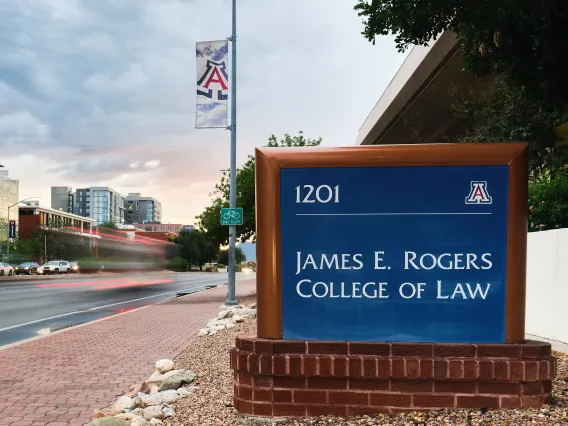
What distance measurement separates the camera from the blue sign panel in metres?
4.23

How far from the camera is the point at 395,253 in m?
4.30

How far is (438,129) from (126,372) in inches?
695

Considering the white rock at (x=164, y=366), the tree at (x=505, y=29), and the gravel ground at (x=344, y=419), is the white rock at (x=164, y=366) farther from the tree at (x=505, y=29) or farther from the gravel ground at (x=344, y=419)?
the tree at (x=505, y=29)

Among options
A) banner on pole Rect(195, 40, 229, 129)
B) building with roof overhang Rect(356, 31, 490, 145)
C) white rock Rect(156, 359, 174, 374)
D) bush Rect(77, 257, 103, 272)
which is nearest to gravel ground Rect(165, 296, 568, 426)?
white rock Rect(156, 359, 174, 374)

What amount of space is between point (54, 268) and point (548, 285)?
6036 centimetres

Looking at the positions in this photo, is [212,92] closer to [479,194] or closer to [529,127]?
[529,127]

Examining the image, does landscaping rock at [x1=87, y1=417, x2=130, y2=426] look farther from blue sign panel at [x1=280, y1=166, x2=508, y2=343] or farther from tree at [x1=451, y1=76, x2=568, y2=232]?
tree at [x1=451, y1=76, x2=568, y2=232]

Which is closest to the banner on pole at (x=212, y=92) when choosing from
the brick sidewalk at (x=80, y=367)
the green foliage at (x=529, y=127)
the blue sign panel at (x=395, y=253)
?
the brick sidewalk at (x=80, y=367)

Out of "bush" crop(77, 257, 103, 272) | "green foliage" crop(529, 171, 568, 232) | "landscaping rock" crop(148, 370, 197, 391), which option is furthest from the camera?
"bush" crop(77, 257, 103, 272)

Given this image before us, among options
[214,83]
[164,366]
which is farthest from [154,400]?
[214,83]

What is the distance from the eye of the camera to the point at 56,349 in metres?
10.1

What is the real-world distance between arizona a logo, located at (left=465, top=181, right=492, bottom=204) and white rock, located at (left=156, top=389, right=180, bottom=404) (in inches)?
129


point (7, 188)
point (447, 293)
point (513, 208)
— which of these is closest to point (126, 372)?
point (447, 293)

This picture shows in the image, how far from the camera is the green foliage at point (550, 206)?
1073 centimetres
